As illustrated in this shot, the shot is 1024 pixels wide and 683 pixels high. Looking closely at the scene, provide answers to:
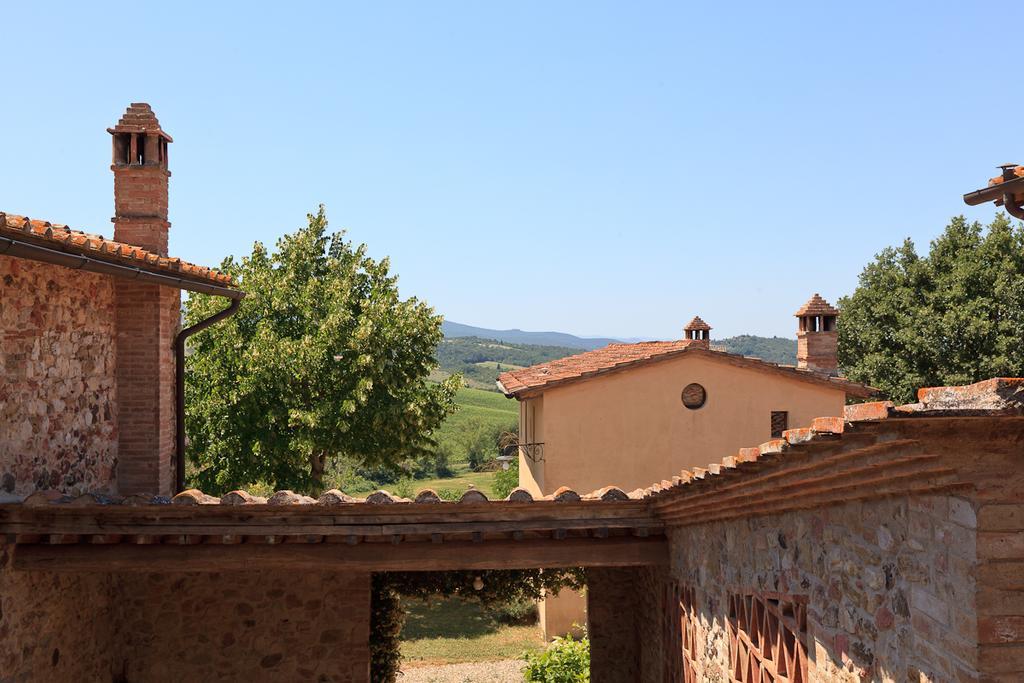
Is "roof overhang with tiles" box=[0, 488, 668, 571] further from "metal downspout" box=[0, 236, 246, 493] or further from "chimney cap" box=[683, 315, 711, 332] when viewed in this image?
"chimney cap" box=[683, 315, 711, 332]

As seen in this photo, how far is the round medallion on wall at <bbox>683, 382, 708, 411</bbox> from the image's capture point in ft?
57.9

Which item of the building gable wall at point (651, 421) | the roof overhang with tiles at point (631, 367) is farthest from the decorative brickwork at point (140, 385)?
the building gable wall at point (651, 421)

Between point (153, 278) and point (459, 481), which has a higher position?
point (153, 278)

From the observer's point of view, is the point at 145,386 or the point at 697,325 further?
the point at 697,325

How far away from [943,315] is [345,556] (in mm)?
25213

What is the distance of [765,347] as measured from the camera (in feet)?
Answer: 402

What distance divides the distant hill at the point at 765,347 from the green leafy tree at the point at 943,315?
7511 centimetres

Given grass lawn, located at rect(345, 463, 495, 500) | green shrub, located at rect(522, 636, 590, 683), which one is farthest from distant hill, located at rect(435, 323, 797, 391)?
green shrub, located at rect(522, 636, 590, 683)

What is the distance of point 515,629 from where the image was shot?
18.9m

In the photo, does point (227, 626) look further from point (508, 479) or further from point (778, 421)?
point (508, 479)

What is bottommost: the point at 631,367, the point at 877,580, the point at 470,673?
the point at 470,673

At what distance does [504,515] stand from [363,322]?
40.3 ft

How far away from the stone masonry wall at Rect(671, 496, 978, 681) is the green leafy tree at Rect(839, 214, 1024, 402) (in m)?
23.0

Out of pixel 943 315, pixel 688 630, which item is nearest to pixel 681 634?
pixel 688 630
